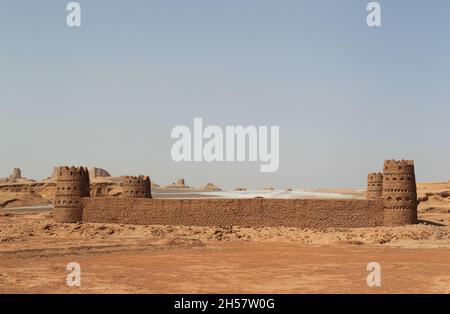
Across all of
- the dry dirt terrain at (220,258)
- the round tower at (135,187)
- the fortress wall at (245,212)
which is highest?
the round tower at (135,187)

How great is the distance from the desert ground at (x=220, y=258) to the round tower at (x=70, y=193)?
4.35 ft

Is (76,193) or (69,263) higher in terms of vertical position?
(76,193)

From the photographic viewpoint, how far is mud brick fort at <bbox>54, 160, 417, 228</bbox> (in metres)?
28.6

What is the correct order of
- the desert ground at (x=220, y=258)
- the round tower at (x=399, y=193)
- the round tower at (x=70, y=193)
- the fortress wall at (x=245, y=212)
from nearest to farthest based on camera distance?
1. the desert ground at (x=220, y=258)
2. the round tower at (x=399, y=193)
3. the fortress wall at (x=245, y=212)
4. the round tower at (x=70, y=193)

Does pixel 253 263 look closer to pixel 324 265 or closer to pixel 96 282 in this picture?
pixel 324 265

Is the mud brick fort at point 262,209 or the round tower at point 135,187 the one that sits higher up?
the round tower at point 135,187

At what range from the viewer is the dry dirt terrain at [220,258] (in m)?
15.4

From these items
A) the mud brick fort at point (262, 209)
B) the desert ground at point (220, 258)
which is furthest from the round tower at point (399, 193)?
the desert ground at point (220, 258)

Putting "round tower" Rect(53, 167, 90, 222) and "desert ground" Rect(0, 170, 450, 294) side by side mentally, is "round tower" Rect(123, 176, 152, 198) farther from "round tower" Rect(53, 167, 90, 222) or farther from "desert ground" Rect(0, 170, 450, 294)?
"desert ground" Rect(0, 170, 450, 294)

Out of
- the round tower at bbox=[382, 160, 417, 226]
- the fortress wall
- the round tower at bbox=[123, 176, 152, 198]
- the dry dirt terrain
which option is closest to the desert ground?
the dry dirt terrain

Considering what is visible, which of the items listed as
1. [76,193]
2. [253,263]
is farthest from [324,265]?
[76,193]

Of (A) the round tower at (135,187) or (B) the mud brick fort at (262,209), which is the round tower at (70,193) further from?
(A) the round tower at (135,187)
